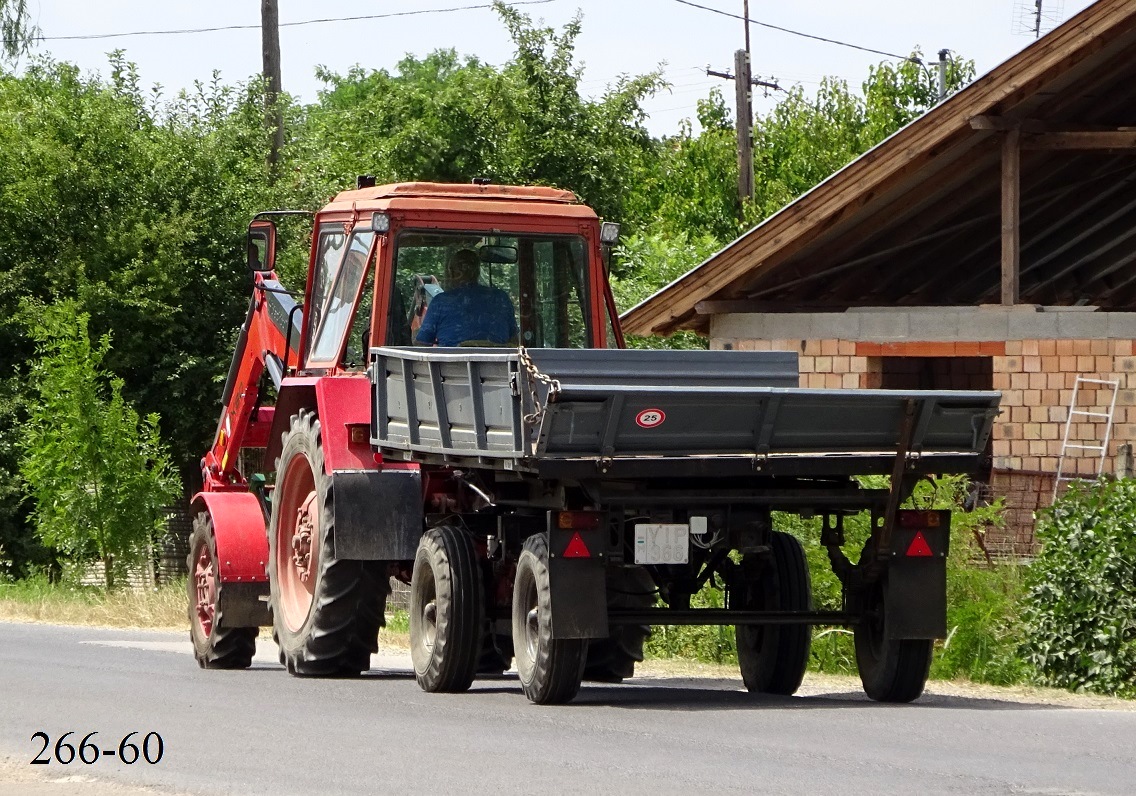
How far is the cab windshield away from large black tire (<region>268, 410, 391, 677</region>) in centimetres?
99

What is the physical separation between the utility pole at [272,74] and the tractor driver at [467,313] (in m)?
18.4

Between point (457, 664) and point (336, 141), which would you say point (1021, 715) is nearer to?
point (457, 664)

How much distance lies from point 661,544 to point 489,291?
2.69 m


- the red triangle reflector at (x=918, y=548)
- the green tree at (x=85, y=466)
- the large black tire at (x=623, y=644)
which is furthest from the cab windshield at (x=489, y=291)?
the green tree at (x=85, y=466)

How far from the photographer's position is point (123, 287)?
27984mm

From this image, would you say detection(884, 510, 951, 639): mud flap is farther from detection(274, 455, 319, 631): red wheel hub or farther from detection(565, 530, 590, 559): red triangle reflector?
detection(274, 455, 319, 631): red wheel hub

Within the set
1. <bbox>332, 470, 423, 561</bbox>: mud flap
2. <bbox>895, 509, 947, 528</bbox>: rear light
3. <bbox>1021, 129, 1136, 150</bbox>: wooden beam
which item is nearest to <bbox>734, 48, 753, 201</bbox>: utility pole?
→ <bbox>1021, 129, 1136, 150</bbox>: wooden beam

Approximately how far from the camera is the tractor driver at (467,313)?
12352 millimetres

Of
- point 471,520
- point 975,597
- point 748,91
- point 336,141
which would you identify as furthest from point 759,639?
point 748,91

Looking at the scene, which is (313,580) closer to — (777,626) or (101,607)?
(777,626)

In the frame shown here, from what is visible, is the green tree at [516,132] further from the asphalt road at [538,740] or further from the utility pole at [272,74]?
the asphalt road at [538,740]

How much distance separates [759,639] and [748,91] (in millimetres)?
30806

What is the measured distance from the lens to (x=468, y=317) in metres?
12.4

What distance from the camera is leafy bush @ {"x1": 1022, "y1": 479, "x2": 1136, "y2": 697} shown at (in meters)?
13.4
